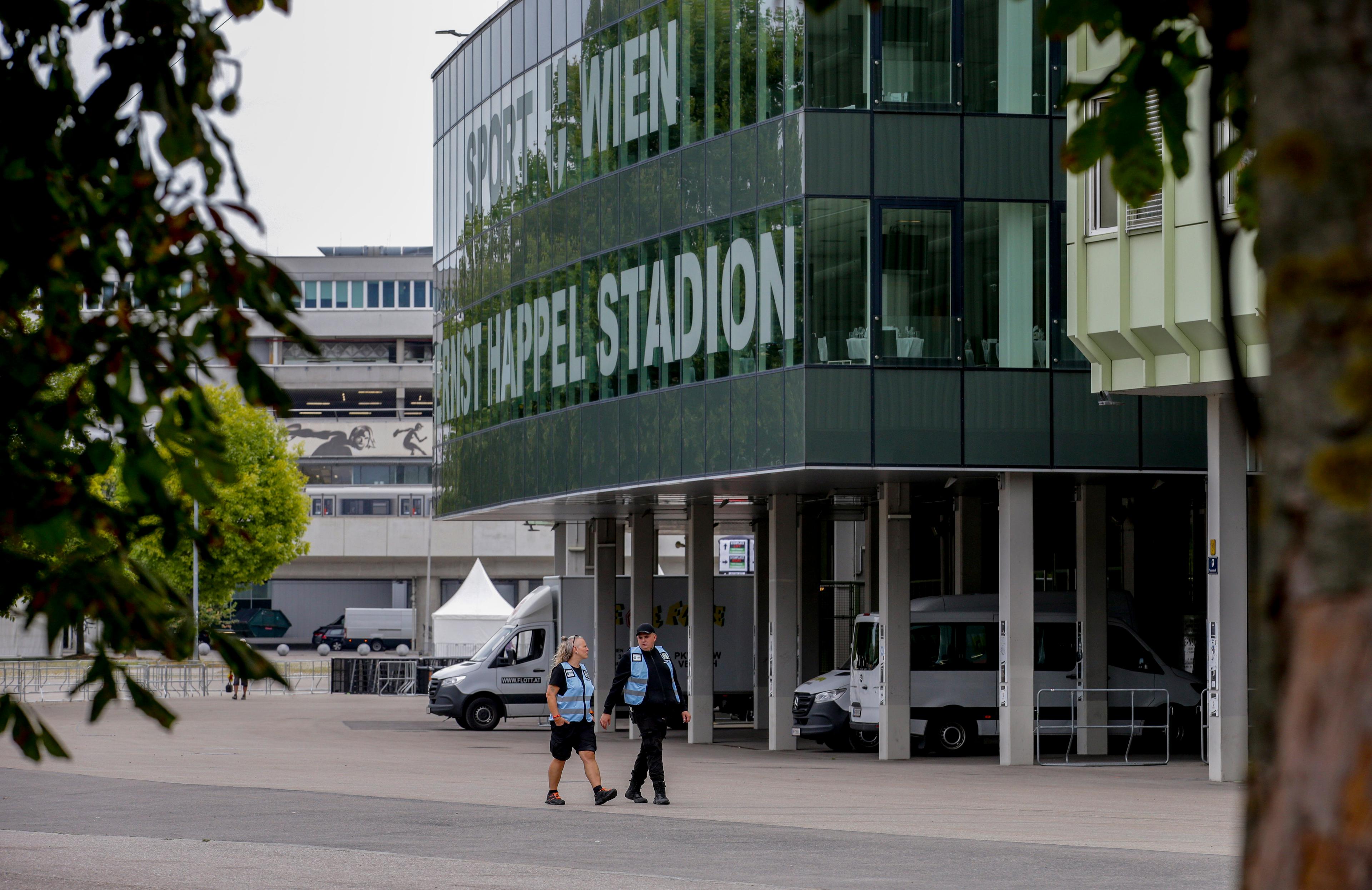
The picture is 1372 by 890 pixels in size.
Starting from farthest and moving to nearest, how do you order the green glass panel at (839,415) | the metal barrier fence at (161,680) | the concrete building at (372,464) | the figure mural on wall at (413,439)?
the figure mural on wall at (413,439) < the concrete building at (372,464) < the metal barrier fence at (161,680) < the green glass panel at (839,415)

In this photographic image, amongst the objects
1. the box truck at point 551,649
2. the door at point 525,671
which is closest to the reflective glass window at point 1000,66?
the box truck at point 551,649

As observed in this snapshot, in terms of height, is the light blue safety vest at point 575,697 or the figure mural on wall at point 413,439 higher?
the figure mural on wall at point 413,439

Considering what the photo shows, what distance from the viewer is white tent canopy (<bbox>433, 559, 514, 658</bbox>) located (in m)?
57.7

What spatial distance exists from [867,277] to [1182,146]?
2312 cm

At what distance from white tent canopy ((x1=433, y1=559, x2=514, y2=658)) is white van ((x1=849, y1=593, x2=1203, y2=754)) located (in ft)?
96.0

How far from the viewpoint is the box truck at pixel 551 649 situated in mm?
36781

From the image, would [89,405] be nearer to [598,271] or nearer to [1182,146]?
[1182,146]

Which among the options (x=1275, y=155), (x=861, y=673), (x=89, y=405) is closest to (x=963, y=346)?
(x=861, y=673)

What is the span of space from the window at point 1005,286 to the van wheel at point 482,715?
14.9m

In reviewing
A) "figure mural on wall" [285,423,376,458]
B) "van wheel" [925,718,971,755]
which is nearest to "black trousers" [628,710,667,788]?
"van wheel" [925,718,971,755]

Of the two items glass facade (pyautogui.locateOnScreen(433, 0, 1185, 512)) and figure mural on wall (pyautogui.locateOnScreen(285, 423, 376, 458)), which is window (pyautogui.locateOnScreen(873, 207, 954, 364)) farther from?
figure mural on wall (pyautogui.locateOnScreen(285, 423, 376, 458))

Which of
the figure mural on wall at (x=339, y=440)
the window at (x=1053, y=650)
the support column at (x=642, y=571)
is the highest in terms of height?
the figure mural on wall at (x=339, y=440)

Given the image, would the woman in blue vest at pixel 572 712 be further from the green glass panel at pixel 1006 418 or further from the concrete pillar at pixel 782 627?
the concrete pillar at pixel 782 627

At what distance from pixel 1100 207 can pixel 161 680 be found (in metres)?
42.2
